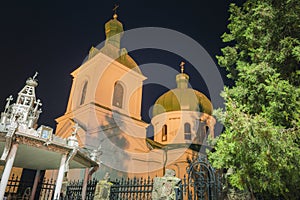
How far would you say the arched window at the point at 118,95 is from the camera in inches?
841

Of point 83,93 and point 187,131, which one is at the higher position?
point 83,93

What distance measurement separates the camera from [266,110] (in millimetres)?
6887

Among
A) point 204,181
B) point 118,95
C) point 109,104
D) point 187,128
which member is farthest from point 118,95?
point 204,181

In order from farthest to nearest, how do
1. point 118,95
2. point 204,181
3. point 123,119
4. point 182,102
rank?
point 182,102 → point 118,95 → point 123,119 → point 204,181

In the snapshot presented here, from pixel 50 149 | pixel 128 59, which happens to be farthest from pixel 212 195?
pixel 128 59

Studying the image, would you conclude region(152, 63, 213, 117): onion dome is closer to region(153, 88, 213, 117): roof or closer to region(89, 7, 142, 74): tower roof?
region(153, 88, 213, 117): roof

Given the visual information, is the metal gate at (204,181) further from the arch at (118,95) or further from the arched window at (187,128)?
the arched window at (187,128)

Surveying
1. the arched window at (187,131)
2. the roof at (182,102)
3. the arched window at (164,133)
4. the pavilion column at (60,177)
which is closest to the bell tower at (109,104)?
the roof at (182,102)

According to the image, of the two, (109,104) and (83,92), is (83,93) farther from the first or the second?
(109,104)

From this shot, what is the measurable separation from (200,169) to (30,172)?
1162cm

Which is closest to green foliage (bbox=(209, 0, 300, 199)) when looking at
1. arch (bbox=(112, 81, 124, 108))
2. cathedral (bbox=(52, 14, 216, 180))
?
cathedral (bbox=(52, 14, 216, 180))

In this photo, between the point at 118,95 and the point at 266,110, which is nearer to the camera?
the point at 266,110

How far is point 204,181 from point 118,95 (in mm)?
15554

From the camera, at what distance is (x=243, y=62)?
8.38 metres
